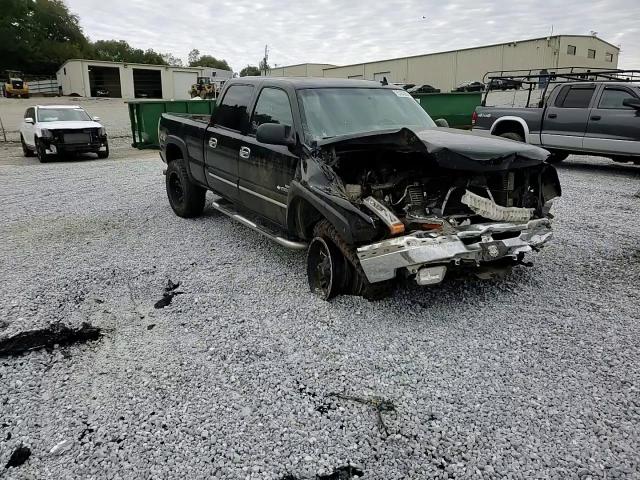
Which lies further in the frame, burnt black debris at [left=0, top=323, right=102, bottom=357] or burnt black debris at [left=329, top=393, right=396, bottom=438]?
burnt black debris at [left=0, top=323, right=102, bottom=357]

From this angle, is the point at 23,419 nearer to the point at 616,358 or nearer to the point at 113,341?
the point at 113,341

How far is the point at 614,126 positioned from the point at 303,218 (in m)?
8.74

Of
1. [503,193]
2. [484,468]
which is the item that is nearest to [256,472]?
[484,468]

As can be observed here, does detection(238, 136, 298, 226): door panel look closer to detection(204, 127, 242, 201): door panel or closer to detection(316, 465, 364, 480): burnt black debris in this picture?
detection(204, 127, 242, 201): door panel

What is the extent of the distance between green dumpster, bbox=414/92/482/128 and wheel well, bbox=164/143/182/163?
10.4 m

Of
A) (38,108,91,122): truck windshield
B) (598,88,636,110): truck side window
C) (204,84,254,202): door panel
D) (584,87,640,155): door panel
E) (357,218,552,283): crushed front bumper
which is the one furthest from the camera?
(38,108,91,122): truck windshield

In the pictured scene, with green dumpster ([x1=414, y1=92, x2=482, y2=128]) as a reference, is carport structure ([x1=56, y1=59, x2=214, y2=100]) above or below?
above

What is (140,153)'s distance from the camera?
53.1 feet

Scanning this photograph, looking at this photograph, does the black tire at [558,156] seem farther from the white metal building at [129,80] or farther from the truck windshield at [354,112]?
the white metal building at [129,80]

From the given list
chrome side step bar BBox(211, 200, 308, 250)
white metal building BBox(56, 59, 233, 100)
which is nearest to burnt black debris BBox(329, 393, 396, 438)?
chrome side step bar BBox(211, 200, 308, 250)

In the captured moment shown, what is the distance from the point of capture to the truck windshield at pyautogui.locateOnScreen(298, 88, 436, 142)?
15.2 ft

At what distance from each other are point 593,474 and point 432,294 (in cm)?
219

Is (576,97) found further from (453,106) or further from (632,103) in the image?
(453,106)

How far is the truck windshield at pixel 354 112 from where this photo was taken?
183 inches
